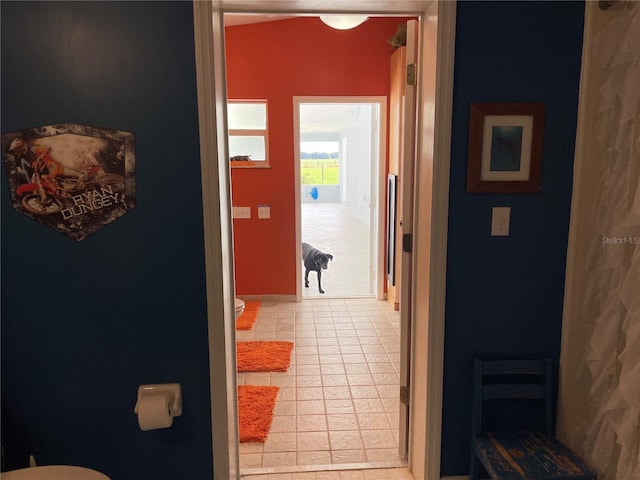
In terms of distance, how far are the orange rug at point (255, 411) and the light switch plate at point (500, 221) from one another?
1645 millimetres

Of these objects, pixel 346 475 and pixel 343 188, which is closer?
pixel 346 475

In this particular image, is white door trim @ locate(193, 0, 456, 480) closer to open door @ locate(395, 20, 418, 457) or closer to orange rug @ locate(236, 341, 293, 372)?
open door @ locate(395, 20, 418, 457)

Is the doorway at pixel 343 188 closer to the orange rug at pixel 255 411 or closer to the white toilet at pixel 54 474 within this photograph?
the orange rug at pixel 255 411

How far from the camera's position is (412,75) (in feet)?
7.03

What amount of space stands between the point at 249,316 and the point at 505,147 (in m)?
3.10

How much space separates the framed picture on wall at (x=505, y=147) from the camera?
1.90m

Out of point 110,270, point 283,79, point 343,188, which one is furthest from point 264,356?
point 343,188

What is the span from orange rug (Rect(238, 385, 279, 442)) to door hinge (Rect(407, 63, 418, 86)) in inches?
78.2

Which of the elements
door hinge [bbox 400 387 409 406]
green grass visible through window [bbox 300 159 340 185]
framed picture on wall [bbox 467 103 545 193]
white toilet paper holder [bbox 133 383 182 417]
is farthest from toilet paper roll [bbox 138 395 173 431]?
green grass visible through window [bbox 300 159 340 185]

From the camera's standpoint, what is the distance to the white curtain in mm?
1660

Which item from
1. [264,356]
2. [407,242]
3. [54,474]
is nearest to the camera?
[54,474]

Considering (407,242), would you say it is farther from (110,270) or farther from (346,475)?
(110,270)

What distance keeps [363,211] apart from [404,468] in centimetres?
842

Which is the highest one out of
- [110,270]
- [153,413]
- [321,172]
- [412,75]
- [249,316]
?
[412,75]
